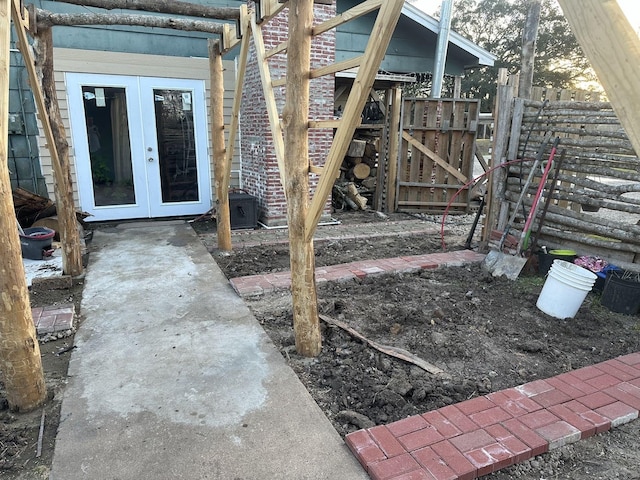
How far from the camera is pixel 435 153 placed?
336 inches

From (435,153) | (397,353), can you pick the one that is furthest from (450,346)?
(435,153)

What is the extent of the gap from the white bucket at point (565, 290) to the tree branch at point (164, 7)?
4.06 meters

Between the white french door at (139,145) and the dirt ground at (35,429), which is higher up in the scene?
the white french door at (139,145)

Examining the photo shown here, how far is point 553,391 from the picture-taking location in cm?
265

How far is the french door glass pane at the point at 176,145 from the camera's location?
7.33 meters

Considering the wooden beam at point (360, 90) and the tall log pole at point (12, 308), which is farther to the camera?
the tall log pole at point (12, 308)

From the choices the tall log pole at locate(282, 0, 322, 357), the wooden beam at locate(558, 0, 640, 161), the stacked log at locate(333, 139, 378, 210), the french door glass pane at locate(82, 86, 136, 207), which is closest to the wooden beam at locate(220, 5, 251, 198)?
the tall log pole at locate(282, 0, 322, 357)

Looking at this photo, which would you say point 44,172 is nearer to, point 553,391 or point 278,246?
point 278,246

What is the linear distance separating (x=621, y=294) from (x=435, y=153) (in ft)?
16.7

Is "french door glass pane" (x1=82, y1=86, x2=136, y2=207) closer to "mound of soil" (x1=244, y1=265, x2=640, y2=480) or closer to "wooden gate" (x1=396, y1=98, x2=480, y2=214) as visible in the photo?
"mound of soil" (x1=244, y1=265, x2=640, y2=480)

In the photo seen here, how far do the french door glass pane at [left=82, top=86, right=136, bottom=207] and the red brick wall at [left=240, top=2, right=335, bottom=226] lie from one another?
204 centimetres

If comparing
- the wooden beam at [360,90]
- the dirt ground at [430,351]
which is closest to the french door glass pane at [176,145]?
the dirt ground at [430,351]

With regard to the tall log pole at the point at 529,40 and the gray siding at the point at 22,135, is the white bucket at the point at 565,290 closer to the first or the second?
the gray siding at the point at 22,135

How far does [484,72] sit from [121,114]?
93.4 ft
